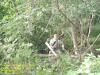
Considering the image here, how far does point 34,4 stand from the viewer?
4.15 metres

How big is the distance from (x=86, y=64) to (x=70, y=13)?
302cm

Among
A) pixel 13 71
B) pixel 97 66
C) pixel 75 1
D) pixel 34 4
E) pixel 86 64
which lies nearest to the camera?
pixel 13 71

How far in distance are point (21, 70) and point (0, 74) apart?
0.92ft

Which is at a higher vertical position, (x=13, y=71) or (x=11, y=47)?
(x=11, y=47)

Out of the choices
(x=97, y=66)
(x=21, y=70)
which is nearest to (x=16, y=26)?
(x=21, y=70)

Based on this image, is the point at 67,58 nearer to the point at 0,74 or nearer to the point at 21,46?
the point at 21,46

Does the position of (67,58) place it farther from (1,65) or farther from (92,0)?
(1,65)

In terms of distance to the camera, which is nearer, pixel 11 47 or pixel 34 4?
A: pixel 11 47

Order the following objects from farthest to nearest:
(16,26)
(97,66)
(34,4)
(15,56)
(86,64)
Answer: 1. (34,4)
2. (16,26)
3. (15,56)
4. (97,66)
5. (86,64)

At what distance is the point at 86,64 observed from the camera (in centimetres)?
240

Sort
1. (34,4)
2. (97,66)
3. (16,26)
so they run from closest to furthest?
(97,66), (16,26), (34,4)

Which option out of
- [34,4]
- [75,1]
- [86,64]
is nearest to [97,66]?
[86,64]

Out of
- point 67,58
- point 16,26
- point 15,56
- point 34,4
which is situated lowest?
point 67,58

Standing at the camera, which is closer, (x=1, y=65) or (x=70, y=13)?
(x=1, y=65)
